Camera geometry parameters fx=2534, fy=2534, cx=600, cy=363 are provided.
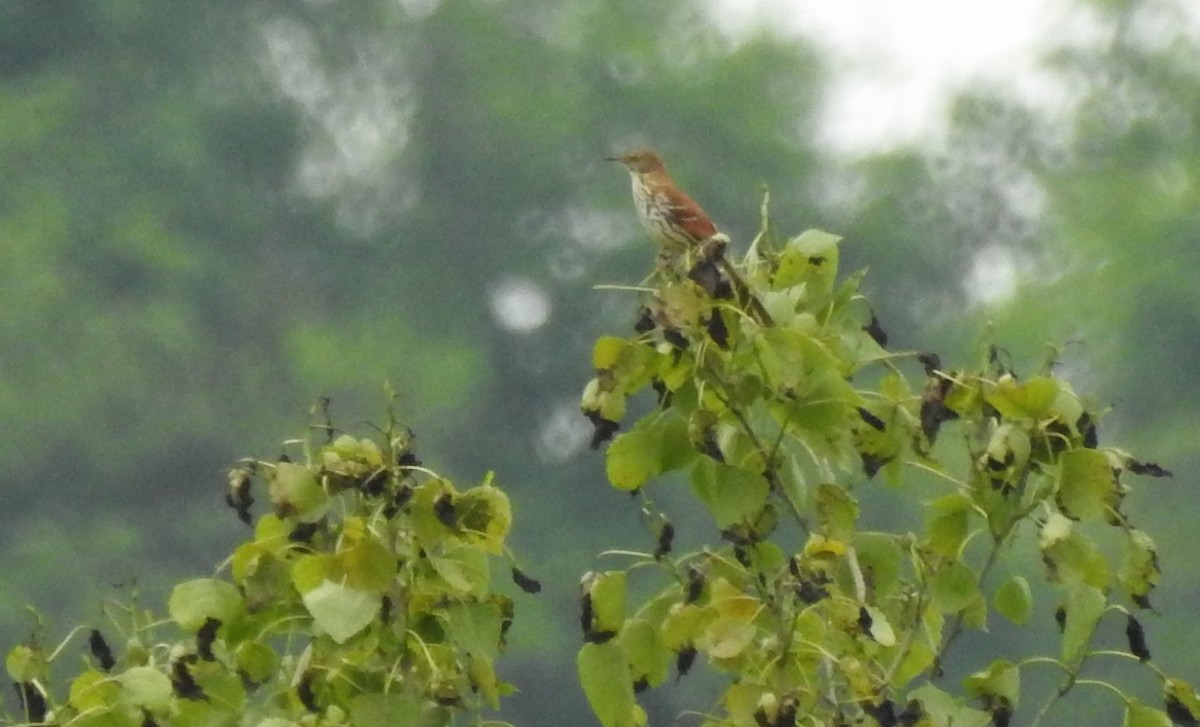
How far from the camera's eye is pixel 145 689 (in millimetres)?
1987

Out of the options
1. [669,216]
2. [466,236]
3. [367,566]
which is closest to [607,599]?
[367,566]

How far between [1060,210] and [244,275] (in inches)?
149

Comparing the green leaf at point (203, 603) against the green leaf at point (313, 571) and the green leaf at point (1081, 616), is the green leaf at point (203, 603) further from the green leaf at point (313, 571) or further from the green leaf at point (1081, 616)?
the green leaf at point (1081, 616)

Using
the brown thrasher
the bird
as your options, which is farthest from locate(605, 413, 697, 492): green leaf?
the bird

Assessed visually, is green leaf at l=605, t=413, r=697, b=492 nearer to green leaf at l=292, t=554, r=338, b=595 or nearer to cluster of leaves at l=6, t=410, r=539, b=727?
cluster of leaves at l=6, t=410, r=539, b=727

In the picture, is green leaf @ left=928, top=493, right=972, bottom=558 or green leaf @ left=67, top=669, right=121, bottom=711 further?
green leaf @ left=928, top=493, right=972, bottom=558

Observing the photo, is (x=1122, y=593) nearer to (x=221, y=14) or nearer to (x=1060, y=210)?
(x=1060, y=210)

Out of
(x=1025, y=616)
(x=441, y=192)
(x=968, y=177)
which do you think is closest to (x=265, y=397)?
(x=441, y=192)

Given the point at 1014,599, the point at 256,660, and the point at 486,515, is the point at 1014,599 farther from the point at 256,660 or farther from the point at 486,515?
the point at 256,660

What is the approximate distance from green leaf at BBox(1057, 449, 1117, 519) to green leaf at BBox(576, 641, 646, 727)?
0.41 m

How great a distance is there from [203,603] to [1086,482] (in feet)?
2.35

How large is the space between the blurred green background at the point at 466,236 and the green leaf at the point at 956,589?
5.89 meters

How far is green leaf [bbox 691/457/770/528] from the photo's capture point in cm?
211

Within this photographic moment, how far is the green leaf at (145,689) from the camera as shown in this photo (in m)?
1.98
